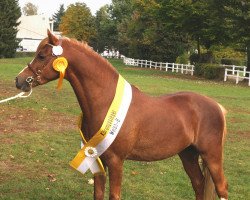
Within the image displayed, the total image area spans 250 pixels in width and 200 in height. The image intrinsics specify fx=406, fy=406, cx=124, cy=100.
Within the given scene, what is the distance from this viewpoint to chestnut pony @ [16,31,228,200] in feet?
14.0

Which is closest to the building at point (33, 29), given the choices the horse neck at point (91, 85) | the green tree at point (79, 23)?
the green tree at point (79, 23)

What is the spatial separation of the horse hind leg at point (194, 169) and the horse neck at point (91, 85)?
5.05ft

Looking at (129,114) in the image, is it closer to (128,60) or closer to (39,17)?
(128,60)

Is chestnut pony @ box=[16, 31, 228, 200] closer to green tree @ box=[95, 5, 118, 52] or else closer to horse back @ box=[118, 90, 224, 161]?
horse back @ box=[118, 90, 224, 161]

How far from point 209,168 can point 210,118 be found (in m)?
0.63

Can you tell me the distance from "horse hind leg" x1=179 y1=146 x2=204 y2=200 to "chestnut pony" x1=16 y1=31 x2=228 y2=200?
0.04 feet

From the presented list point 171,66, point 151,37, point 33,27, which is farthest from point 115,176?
point 33,27

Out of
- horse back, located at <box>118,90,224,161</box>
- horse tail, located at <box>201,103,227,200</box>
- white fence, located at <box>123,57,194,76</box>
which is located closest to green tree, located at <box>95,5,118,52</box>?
white fence, located at <box>123,57,194,76</box>

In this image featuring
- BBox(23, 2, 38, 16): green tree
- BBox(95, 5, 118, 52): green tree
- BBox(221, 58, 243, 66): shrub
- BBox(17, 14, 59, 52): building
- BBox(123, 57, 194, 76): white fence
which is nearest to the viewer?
BBox(123, 57, 194, 76): white fence

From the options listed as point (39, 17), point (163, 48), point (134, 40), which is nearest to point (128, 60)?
point (134, 40)

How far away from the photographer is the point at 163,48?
51625mm

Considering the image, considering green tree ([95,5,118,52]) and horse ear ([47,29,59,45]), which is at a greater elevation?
green tree ([95,5,118,52])

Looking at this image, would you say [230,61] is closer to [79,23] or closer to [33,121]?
[33,121]

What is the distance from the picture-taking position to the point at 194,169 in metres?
5.38
